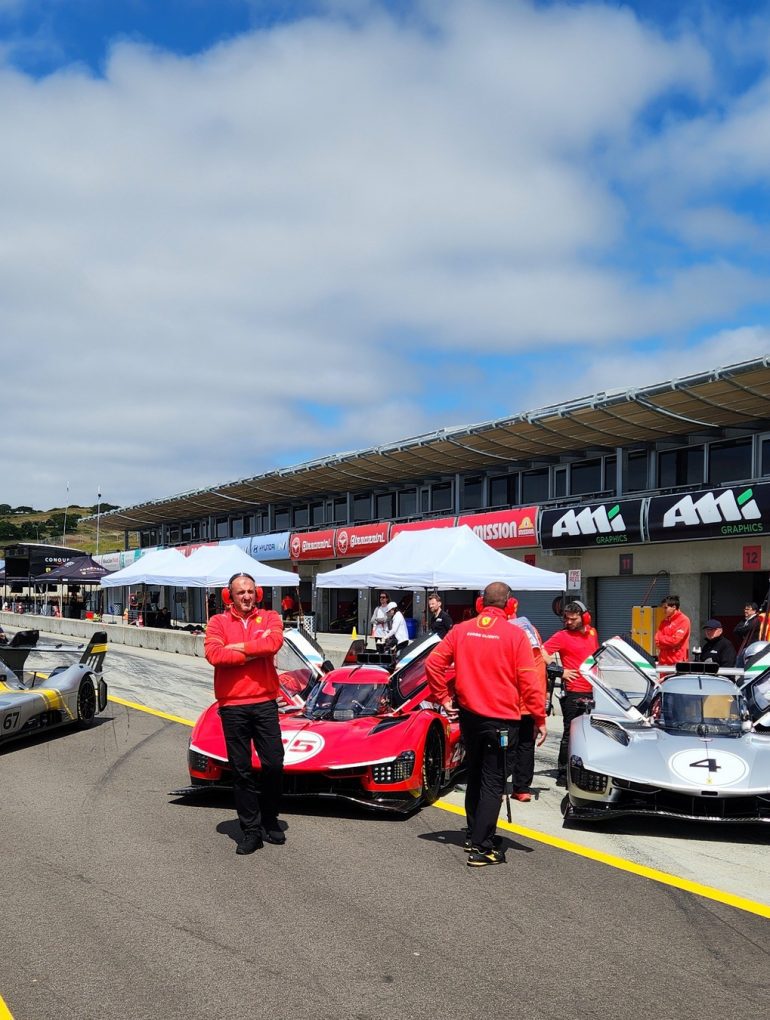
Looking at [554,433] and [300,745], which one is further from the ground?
[554,433]

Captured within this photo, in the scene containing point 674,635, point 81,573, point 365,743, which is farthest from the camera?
point 81,573

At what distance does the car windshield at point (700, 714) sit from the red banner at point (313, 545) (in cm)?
2864

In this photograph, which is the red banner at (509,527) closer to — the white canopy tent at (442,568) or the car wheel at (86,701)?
the white canopy tent at (442,568)

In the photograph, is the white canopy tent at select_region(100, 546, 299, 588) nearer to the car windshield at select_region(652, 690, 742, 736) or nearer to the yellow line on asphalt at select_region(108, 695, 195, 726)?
the yellow line on asphalt at select_region(108, 695, 195, 726)

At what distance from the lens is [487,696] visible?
5.95m

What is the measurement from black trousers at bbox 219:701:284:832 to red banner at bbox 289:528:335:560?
30.0 meters

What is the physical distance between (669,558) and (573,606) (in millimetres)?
16295

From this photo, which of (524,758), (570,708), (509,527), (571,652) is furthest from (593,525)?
(524,758)

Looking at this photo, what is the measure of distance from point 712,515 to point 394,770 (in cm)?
1579

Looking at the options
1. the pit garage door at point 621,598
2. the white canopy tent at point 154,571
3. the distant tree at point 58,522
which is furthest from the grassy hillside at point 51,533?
the pit garage door at point 621,598

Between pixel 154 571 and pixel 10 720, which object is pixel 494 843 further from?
pixel 154 571

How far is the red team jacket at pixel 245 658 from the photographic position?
6.11 meters

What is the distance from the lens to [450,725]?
8.20 meters

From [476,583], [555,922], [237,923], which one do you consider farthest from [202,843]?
[476,583]
